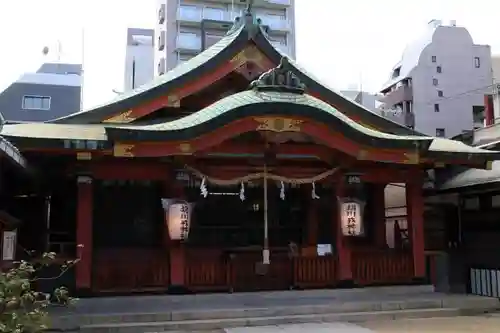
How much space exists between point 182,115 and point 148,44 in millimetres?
49104

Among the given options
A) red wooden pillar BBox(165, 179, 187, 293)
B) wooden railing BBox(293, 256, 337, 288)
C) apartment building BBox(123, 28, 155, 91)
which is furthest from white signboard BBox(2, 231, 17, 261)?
apartment building BBox(123, 28, 155, 91)

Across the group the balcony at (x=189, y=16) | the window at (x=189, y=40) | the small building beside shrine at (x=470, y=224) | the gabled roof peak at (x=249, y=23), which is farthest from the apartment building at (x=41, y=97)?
the small building beside shrine at (x=470, y=224)

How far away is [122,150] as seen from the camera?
11.6 m

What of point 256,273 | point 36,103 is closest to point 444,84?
point 36,103

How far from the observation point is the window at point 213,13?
5016cm

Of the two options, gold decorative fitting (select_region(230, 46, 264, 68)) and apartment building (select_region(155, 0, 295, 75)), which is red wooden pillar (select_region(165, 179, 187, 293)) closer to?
gold decorative fitting (select_region(230, 46, 264, 68))

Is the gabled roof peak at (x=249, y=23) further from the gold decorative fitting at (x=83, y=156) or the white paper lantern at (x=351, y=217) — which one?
the gold decorative fitting at (x=83, y=156)

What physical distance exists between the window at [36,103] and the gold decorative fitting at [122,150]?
1325 inches

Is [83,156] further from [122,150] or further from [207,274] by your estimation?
[207,274]

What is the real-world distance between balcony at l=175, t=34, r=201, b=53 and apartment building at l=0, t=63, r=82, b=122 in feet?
32.3

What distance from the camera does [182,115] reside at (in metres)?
14.4

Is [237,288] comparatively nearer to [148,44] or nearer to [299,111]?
[299,111]

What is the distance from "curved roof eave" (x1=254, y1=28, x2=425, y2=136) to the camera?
1448 centimetres

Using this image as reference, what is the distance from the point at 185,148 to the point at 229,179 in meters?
1.54
